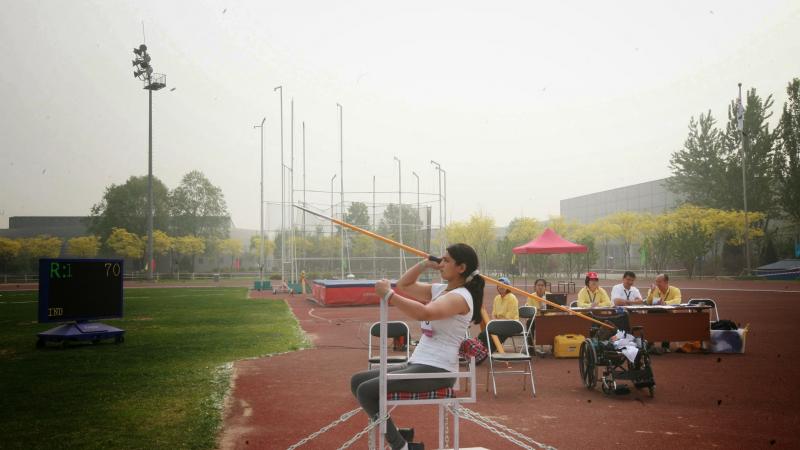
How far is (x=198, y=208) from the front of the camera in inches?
3420

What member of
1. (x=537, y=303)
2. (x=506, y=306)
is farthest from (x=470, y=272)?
(x=537, y=303)

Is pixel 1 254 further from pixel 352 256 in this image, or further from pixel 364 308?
pixel 364 308

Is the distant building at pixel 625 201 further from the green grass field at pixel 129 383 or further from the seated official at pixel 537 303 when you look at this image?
the green grass field at pixel 129 383

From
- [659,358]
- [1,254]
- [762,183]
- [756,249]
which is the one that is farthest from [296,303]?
[1,254]

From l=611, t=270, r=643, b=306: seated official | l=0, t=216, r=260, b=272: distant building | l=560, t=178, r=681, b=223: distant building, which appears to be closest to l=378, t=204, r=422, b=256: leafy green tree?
l=611, t=270, r=643, b=306: seated official

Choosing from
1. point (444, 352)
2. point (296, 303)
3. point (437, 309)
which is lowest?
point (296, 303)

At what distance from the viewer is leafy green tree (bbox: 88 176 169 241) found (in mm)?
79062

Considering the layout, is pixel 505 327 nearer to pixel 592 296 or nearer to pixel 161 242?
pixel 592 296

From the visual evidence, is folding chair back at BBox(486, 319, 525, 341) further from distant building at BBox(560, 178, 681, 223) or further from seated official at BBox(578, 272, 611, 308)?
distant building at BBox(560, 178, 681, 223)

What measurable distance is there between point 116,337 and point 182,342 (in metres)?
1.63

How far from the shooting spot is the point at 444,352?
4078 millimetres

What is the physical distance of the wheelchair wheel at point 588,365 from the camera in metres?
8.38

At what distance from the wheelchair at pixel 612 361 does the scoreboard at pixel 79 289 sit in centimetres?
1088

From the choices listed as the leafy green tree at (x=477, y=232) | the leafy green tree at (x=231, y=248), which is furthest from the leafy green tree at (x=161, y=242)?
the leafy green tree at (x=477, y=232)
